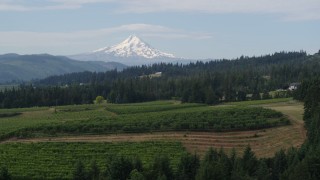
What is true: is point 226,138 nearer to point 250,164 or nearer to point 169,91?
point 250,164

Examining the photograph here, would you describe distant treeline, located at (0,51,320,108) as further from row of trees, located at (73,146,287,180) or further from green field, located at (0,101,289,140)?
row of trees, located at (73,146,287,180)

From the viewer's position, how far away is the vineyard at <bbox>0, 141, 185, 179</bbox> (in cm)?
4841

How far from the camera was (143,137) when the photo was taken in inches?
2576

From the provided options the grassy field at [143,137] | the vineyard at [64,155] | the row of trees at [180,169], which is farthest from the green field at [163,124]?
the row of trees at [180,169]

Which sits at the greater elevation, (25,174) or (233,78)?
(233,78)

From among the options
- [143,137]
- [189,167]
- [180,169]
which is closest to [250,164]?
[189,167]

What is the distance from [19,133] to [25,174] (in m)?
22.1

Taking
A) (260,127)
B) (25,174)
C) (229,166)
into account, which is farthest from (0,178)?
(260,127)

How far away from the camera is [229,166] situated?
150 feet

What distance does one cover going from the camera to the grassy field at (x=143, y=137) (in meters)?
53.7

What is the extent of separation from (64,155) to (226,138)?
891 inches

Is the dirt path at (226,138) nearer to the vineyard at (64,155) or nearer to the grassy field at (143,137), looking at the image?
the grassy field at (143,137)

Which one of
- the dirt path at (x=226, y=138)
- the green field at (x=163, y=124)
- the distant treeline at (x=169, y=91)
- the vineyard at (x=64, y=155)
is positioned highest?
the distant treeline at (x=169, y=91)

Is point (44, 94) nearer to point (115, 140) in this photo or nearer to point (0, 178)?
point (115, 140)
